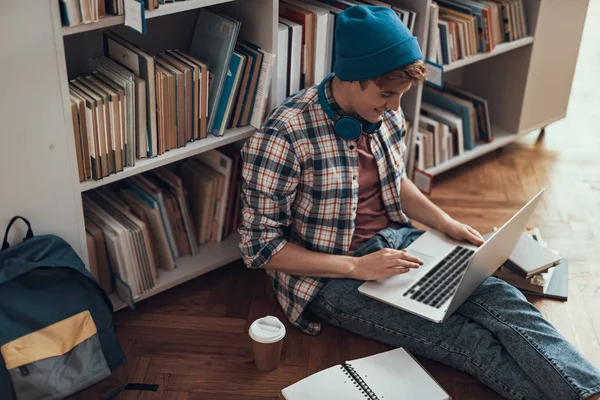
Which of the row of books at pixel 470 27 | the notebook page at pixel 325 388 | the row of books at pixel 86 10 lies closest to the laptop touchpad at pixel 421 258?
the notebook page at pixel 325 388

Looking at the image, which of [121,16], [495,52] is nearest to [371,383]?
[121,16]

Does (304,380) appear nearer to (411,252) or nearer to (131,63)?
(411,252)

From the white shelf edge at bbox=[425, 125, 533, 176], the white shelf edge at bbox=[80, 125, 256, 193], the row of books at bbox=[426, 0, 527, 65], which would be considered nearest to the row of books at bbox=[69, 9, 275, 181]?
the white shelf edge at bbox=[80, 125, 256, 193]

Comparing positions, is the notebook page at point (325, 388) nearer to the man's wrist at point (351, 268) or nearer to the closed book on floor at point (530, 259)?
the man's wrist at point (351, 268)

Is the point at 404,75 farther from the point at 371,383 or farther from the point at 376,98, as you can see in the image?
the point at 371,383

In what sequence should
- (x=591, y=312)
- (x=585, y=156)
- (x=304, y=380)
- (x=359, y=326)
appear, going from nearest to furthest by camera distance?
(x=304, y=380) → (x=359, y=326) → (x=591, y=312) → (x=585, y=156)

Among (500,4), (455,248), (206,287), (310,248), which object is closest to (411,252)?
(455,248)

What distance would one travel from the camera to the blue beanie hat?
6.68 ft

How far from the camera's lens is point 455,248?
244 cm

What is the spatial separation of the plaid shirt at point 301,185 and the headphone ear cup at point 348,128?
3cm

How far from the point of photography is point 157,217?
2.43 meters

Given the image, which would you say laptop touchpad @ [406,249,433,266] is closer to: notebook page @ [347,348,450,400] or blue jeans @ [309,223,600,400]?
blue jeans @ [309,223,600,400]

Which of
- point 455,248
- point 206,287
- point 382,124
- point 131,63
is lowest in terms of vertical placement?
point 206,287

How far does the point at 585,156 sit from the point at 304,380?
2.00 meters
